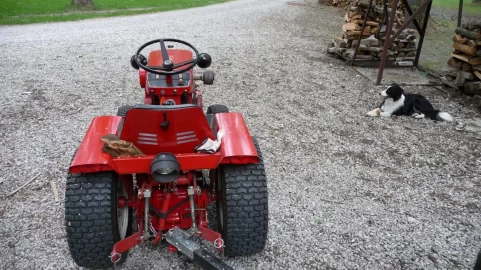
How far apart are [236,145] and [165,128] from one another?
0.48 meters

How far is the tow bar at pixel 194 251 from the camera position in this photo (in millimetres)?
2063

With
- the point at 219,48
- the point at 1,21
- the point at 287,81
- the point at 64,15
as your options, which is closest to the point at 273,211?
the point at 287,81

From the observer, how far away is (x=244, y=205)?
95.6 inches

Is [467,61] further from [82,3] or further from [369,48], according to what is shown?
[82,3]

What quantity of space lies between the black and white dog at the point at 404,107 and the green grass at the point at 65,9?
10741 millimetres

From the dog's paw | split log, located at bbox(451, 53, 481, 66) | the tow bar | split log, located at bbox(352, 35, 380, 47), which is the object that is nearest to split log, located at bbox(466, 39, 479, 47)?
split log, located at bbox(451, 53, 481, 66)

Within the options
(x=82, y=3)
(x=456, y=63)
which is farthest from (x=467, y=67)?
(x=82, y=3)

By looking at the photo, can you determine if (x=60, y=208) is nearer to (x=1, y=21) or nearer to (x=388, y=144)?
(x=388, y=144)

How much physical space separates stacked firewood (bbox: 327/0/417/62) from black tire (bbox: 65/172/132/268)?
662 centimetres

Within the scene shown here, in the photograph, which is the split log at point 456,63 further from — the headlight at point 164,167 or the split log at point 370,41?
the headlight at point 164,167

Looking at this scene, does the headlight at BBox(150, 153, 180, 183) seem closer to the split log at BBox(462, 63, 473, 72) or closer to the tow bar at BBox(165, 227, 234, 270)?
the tow bar at BBox(165, 227, 234, 270)

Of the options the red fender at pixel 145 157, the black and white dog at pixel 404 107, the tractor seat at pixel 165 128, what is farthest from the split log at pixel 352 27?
the tractor seat at pixel 165 128

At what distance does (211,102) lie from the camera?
5.68 m

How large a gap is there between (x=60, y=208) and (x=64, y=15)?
12.0 m
